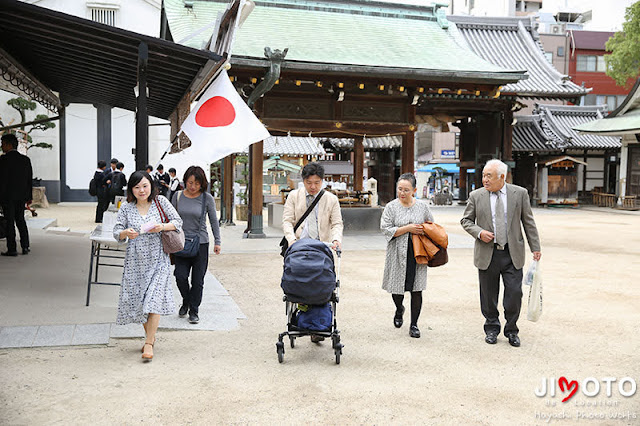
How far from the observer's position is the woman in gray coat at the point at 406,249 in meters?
5.67

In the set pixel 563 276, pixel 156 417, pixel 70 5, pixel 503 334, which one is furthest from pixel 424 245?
pixel 70 5

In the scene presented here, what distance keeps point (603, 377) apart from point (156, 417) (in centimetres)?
333

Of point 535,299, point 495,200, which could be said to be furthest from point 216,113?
point 535,299

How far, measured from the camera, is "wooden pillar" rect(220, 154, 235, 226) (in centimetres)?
1759

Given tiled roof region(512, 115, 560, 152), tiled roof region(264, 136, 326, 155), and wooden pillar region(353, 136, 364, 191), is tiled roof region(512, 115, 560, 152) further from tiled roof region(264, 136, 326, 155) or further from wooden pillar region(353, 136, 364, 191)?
wooden pillar region(353, 136, 364, 191)

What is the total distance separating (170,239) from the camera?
16.0 feet

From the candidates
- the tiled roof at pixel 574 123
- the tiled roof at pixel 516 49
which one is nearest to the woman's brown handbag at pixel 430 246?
the tiled roof at pixel 516 49

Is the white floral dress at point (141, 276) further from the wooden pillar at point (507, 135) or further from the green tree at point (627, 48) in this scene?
the green tree at point (627, 48)

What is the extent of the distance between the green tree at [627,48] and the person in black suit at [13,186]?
24.4m

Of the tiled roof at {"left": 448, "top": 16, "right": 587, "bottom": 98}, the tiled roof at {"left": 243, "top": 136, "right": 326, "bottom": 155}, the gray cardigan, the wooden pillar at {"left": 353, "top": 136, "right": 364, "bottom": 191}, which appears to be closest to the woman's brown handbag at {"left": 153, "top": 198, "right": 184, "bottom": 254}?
the gray cardigan

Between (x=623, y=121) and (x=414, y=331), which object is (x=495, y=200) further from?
(x=623, y=121)

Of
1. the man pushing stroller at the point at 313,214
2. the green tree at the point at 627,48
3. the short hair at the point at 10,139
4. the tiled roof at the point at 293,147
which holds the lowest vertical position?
the man pushing stroller at the point at 313,214

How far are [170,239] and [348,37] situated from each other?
37.2 ft

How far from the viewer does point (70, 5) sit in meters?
26.7
